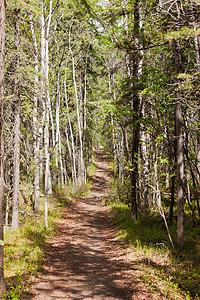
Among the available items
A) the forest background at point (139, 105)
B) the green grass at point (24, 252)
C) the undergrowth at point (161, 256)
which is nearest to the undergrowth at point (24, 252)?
the green grass at point (24, 252)

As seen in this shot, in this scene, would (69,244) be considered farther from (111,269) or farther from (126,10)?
(126,10)

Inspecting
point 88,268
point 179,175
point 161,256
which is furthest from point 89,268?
point 179,175

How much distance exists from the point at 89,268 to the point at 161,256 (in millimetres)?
2192

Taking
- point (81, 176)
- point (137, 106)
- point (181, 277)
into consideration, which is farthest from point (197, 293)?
point (81, 176)

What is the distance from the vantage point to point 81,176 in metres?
20.5

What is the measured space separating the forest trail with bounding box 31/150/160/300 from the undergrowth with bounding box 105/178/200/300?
1.03 feet

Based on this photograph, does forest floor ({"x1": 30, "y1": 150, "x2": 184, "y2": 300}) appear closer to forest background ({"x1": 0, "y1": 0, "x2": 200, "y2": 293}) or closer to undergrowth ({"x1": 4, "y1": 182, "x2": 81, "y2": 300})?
undergrowth ({"x1": 4, "y1": 182, "x2": 81, "y2": 300})

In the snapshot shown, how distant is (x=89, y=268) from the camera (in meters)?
6.36

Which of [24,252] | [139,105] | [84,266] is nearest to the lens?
[24,252]

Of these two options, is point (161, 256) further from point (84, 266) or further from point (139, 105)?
point (139, 105)

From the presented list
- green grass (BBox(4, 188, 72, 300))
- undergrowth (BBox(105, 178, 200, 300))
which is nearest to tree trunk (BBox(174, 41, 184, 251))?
undergrowth (BBox(105, 178, 200, 300))

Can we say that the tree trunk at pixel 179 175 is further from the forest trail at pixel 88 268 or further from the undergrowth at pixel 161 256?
the forest trail at pixel 88 268

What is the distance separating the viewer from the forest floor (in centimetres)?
492

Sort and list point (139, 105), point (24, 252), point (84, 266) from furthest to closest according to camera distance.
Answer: point (139, 105), point (84, 266), point (24, 252)
